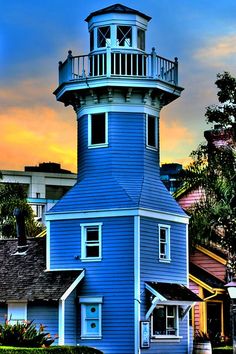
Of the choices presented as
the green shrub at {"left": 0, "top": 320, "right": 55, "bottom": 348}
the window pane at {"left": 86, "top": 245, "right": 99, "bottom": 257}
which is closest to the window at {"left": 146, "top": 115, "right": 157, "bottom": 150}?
the window pane at {"left": 86, "top": 245, "right": 99, "bottom": 257}

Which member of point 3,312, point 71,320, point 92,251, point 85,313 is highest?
point 92,251

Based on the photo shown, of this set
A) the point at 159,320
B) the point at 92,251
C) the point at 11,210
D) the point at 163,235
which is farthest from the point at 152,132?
the point at 11,210

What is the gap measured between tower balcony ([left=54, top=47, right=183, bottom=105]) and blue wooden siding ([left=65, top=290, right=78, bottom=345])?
953 cm

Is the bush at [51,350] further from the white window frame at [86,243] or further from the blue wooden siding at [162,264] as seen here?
the white window frame at [86,243]

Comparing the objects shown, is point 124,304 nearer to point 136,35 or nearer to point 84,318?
point 84,318

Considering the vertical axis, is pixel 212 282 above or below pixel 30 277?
above

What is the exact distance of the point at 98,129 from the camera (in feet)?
168

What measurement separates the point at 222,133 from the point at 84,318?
41.9ft

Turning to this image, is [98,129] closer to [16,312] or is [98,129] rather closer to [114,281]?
[114,281]

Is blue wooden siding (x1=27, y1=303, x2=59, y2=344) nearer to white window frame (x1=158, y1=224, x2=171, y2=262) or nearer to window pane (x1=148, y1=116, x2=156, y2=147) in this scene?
white window frame (x1=158, y1=224, x2=171, y2=262)

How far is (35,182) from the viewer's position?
138 m

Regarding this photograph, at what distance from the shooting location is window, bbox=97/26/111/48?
2031 inches

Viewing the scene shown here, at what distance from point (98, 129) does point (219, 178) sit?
6.01 metres

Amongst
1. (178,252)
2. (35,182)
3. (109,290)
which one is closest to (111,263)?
(109,290)
